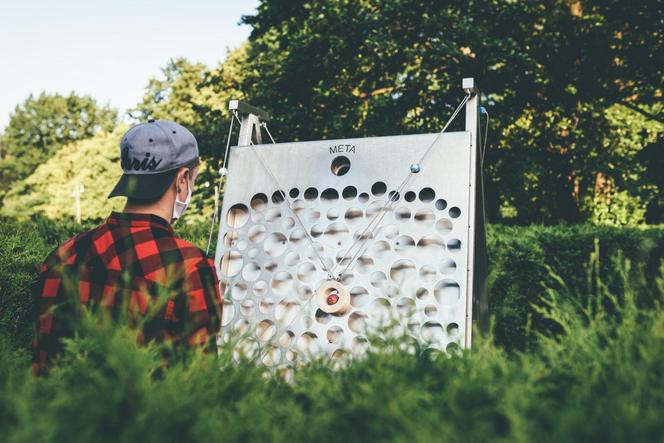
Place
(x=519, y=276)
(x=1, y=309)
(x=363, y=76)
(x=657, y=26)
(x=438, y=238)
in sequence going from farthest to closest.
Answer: (x=363, y=76) < (x=657, y=26) < (x=519, y=276) < (x=1, y=309) < (x=438, y=238)

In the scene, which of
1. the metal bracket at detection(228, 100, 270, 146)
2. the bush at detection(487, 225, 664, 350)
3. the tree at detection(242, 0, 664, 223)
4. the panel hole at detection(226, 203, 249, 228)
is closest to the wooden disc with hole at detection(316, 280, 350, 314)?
the panel hole at detection(226, 203, 249, 228)

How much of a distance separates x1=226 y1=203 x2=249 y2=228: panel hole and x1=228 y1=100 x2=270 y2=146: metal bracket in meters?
0.36

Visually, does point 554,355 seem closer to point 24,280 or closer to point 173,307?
point 173,307

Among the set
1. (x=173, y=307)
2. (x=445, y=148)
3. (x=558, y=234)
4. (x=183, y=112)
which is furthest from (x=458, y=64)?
(x=183, y=112)

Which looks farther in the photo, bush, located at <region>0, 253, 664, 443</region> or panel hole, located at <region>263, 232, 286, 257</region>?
panel hole, located at <region>263, 232, 286, 257</region>

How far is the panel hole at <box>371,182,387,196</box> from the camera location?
2596 millimetres

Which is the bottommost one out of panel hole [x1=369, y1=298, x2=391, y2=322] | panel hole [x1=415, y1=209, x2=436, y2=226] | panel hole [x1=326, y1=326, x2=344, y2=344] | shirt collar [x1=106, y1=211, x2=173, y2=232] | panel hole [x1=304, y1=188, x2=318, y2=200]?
panel hole [x1=326, y1=326, x2=344, y2=344]

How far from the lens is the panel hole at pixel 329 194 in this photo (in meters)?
2.66

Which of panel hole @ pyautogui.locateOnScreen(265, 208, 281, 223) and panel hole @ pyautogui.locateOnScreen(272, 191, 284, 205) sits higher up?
panel hole @ pyautogui.locateOnScreen(272, 191, 284, 205)

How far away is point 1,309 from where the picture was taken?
9.86ft

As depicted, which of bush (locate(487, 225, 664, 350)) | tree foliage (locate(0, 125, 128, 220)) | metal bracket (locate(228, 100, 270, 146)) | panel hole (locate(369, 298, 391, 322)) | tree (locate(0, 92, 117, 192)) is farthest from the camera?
tree (locate(0, 92, 117, 192))

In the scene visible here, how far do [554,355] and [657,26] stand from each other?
371 inches

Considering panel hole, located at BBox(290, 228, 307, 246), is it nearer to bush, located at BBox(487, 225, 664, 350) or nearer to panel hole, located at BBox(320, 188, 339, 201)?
panel hole, located at BBox(320, 188, 339, 201)

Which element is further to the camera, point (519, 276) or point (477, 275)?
point (519, 276)
